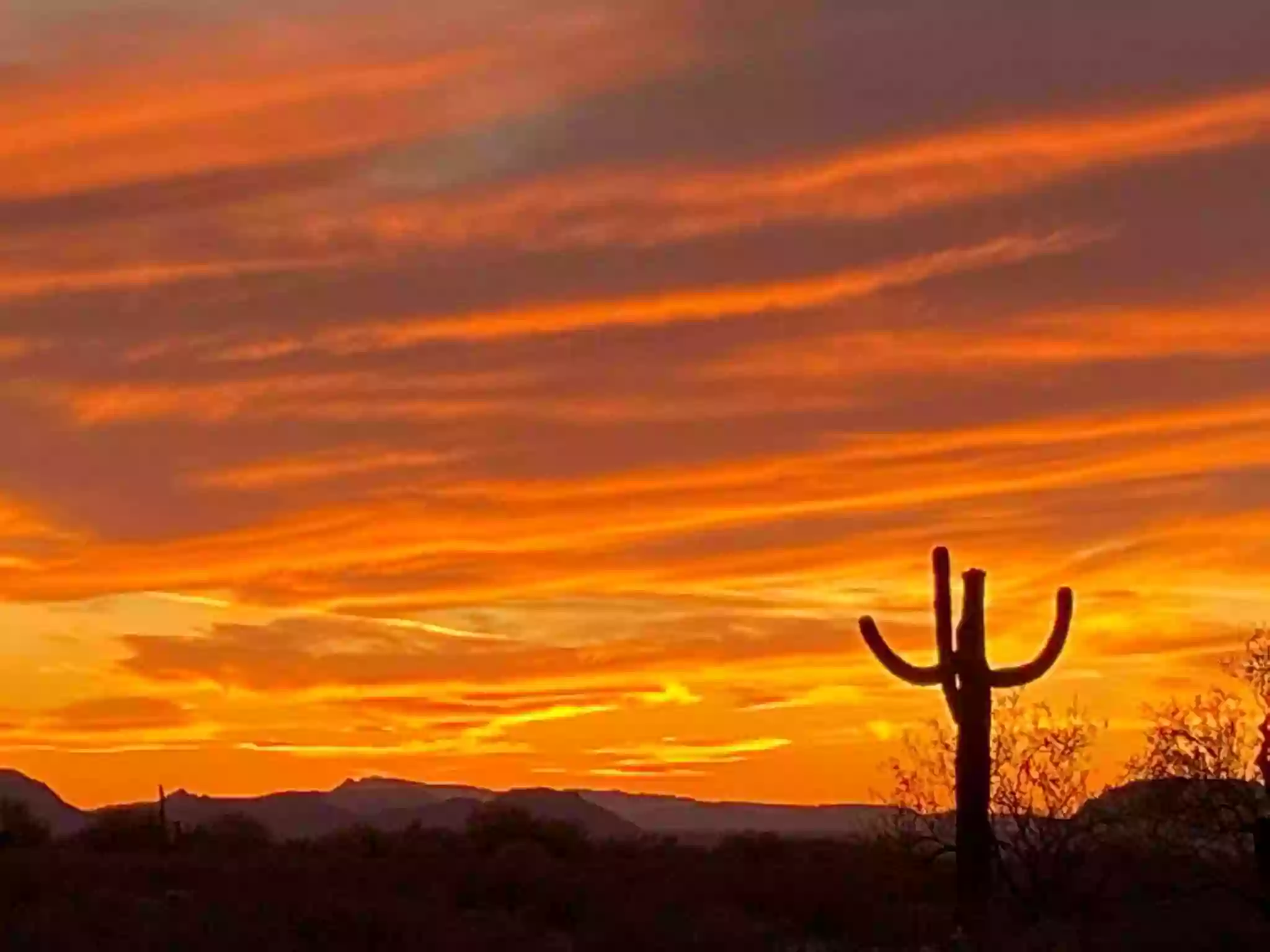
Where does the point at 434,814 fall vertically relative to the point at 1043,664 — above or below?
above

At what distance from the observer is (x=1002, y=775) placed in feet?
107

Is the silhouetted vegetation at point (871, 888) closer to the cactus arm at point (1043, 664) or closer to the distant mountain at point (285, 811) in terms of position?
the cactus arm at point (1043, 664)

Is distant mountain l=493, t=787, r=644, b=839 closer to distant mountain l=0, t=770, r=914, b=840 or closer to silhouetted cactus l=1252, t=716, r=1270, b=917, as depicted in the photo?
distant mountain l=0, t=770, r=914, b=840

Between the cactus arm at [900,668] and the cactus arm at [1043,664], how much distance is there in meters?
0.77

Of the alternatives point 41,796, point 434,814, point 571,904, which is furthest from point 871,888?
point 41,796

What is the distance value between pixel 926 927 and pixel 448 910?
20.6 ft

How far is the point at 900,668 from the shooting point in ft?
99.1

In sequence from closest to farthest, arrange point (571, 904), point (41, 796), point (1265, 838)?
1. point (1265, 838)
2. point (571, 904)
3. point (41, 796)

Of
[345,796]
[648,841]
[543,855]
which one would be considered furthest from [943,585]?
[345,796]

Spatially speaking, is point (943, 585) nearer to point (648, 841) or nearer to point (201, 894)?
point (201, 894)

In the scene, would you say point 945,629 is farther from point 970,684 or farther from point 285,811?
point 285,811

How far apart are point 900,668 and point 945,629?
2.63 ft

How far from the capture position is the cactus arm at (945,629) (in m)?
29.9

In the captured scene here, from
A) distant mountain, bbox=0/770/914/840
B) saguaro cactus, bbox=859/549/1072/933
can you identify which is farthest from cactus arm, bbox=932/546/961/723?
distant mountain, bbox=0/770/914/840
